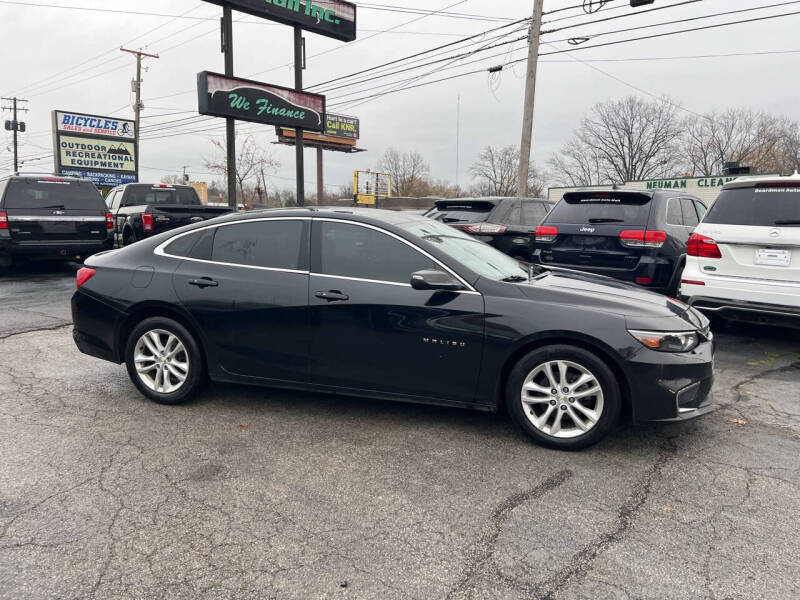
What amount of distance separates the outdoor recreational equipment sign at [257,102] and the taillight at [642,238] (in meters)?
10.1

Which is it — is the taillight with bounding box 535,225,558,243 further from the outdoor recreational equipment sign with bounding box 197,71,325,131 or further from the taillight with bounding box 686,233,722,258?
the outdoor recreational equipment sign with bounding box 197,71,325,131

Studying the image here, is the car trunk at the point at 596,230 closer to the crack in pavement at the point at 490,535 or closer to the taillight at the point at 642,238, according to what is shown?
the taillight at the point at 642,238

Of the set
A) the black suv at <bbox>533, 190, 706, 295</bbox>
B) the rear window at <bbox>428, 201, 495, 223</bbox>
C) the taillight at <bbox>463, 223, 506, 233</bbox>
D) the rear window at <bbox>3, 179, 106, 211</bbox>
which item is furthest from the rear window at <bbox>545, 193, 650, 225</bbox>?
the rear window at <bbox>3, 179, 106, 211</bbox>

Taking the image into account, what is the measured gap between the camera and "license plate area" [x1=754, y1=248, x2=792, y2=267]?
5.36 metres

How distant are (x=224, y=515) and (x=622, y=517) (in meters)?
2.01

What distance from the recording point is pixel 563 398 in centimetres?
353

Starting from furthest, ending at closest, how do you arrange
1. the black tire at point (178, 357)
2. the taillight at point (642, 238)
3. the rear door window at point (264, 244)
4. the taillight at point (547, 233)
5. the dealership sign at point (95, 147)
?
the dealership sign at point (95, 147) → the taillight at point (547, 233) → the taillight at point (642, 238) → the black tire at point (178, 357) → the rear door window at point (264, 244)

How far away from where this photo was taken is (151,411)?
4246 millimetres

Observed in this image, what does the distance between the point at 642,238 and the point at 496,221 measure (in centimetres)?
301

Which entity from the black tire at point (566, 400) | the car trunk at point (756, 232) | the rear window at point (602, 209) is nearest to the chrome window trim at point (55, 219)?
the rear window at point (602, 209)

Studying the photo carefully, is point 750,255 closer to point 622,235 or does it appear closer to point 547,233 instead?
point 622,235

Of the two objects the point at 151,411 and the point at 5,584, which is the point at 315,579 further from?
the point at 151,411

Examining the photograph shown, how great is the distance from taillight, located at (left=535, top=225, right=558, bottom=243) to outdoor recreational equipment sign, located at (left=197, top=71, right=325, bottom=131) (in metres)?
9.08

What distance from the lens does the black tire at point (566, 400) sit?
11.3ft
